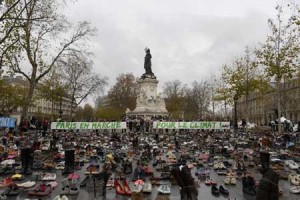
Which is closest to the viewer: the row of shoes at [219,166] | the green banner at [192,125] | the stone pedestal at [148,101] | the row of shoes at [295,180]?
the row of shoes at [295,180]

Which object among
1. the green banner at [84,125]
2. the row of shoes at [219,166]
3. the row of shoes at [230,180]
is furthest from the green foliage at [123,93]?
the row of shoes at [230,180]

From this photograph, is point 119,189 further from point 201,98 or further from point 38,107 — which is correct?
point 38,107

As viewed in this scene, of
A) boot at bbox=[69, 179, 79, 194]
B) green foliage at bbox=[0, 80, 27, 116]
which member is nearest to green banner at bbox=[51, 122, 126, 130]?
boot at bbox=[69, 179, 79, 194]

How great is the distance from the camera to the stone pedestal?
146 ft

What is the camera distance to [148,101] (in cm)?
4556

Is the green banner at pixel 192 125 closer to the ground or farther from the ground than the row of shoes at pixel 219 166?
farther from the ground

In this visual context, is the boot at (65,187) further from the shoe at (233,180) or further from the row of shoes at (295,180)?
the row of shoes at (295,180)

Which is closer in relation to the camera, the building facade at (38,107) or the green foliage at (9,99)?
the green foliage at (9,99)

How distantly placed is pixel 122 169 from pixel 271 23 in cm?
2175

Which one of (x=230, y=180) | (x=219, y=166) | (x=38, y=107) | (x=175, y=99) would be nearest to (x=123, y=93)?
(x=175, y=99)

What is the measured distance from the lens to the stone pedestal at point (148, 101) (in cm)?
4450

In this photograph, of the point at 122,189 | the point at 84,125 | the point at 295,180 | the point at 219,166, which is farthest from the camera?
the point at 84,125

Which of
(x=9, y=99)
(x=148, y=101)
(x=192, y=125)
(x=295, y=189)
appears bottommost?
(x=295, y=189)

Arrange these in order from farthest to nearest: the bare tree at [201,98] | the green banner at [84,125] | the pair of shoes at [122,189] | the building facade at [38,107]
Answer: the bare tree at [201,98] → the building facade at [38,107] → the green banner at [84,125] → the pair of shoes at [122,189]
